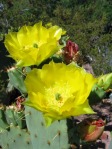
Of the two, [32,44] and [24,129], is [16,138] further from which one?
[32,44]

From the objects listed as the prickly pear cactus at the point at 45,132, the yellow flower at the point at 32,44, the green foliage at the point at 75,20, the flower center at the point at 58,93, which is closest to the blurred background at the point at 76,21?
the green foliage at the point at 75,20

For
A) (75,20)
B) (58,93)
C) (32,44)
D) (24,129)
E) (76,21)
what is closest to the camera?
(58,93)

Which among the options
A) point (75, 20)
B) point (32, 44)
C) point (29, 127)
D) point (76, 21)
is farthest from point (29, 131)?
point (75, 20)

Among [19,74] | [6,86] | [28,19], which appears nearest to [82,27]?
[28,19]

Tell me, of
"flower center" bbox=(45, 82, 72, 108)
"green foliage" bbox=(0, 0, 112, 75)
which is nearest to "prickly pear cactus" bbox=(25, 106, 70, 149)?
"flower center" bbox=(45, 82, 72, 108)

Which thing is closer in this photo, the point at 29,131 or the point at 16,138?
the point at 29,131

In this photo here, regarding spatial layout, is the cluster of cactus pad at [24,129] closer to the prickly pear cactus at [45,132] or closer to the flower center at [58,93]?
the prickly pear cactus at [45,132]

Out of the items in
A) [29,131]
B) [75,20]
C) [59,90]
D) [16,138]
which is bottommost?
[75,20]
